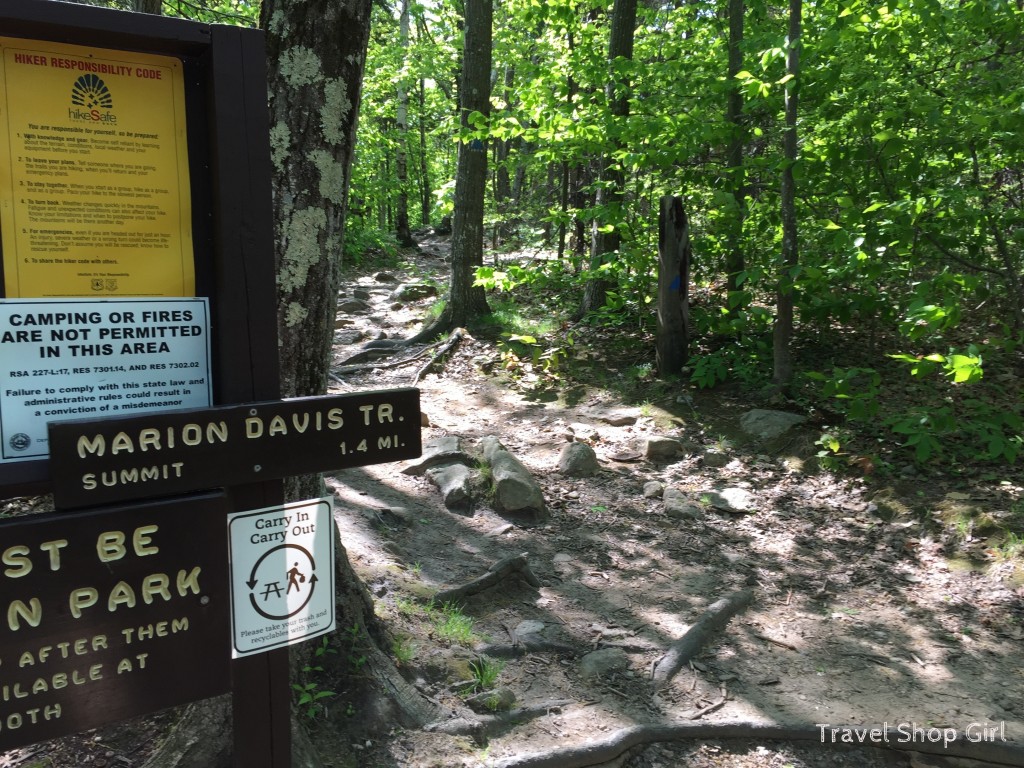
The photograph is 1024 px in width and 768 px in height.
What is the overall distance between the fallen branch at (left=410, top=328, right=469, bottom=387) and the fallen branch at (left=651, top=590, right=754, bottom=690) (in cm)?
525

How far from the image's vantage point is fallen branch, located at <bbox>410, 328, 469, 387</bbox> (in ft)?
30.2

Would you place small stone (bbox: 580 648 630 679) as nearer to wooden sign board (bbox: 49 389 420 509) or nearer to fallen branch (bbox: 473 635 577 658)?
fallen branch (bbox: 473 635 577 658)

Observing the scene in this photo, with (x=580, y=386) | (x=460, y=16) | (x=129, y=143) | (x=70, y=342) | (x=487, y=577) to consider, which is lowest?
(x=487, y=577)

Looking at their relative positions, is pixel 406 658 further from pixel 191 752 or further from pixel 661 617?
pixel 661 617

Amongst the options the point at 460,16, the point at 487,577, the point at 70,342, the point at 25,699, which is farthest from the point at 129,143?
the point at 460,16

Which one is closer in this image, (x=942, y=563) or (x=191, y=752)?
(x=191, y=752)

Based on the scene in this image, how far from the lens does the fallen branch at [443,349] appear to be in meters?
9.20

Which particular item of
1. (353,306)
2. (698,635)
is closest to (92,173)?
(698,635)

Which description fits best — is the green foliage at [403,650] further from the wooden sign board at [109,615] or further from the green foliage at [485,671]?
the wooden sign board at [109,615]

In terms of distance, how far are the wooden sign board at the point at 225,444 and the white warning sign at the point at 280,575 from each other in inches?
5.5

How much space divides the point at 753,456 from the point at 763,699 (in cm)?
358

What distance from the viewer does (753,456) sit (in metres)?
7.06

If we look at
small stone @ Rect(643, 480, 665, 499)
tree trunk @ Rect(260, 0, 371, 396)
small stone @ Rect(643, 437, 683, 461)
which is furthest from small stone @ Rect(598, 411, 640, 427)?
tree trunk @ Rect(260, 0, 371, 396)

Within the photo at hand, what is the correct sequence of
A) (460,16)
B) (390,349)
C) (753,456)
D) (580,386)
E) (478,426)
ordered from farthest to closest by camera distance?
(460,16)
(390,349)
(580,386)
(478,426)
(753,456)
